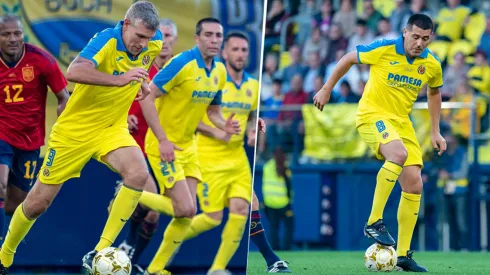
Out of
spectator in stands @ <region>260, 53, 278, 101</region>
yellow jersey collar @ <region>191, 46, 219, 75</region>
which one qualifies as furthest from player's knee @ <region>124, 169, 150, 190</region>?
spectator in stands @ <region>260, 53, 278, 101</region>

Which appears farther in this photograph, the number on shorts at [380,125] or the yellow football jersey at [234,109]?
the yellow football jersey at [234,109]

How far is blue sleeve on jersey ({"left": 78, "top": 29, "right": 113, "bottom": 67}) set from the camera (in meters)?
6.12

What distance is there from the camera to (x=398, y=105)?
24.7 feet

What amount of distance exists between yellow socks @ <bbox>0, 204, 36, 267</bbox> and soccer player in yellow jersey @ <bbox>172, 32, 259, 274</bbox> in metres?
2.05

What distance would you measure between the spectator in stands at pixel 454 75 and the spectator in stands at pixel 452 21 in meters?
0.63

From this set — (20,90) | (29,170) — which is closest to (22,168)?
(29,170)

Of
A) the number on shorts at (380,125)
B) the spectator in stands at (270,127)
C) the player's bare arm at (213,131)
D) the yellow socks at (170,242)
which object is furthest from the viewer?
the spectator in stands at (270,127)

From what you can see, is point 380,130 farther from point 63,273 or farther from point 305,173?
point 305,173

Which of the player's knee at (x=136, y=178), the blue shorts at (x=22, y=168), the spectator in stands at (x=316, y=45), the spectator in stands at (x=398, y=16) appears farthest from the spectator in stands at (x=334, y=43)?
the player's knee at (x=136, y=178)

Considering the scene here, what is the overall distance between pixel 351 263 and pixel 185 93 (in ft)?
7.48

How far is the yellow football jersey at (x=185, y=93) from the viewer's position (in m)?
7.69

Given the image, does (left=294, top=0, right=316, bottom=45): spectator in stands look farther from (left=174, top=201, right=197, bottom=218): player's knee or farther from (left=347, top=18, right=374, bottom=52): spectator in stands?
(left=174, top=201, right=197, bottom=218): player's knee

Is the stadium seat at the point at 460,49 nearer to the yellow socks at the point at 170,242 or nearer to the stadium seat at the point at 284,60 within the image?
the stadium seat at the point at 284,60

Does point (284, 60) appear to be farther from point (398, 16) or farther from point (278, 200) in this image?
point (278, 200)
